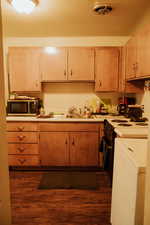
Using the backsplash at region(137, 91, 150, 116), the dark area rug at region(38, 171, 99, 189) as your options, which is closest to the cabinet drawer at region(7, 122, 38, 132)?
the dark area rug at region(38, 171, 99, 189)

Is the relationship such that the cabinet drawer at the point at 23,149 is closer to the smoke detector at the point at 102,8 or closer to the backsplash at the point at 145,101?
the backsplash at the point at 145,101

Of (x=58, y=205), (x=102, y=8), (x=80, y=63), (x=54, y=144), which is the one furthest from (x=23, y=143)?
(x=102, y=8)

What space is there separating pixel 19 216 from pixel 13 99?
Answer: 1.94 metres

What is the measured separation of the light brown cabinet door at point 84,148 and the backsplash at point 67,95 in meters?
0.76

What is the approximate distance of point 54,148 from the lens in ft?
9.62

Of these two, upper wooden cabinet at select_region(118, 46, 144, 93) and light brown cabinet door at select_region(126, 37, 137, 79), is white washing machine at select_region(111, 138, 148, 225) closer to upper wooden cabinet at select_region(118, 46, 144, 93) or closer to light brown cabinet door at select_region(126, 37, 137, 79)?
light brown cabinet door at select_region(126, 37, 137, 79)

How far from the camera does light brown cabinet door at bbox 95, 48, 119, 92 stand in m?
3.06

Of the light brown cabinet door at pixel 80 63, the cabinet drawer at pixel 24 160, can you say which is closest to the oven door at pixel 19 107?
the cabinet drawer at pixel 24 160

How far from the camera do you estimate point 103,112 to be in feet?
10.8

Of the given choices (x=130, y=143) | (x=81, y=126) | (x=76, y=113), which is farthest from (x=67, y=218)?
(x=76, y=113)

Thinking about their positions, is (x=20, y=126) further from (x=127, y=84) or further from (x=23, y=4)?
(x=127, y=84)

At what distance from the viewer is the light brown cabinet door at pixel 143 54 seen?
76.2 inches

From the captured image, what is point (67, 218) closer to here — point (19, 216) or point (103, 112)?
point (19, 216)

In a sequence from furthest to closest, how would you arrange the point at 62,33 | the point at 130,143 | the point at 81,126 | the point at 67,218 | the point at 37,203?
the point at 62,33 → the point at 81,126 → the point at 37,203 → the point at 67,218 → the point at 130,143
